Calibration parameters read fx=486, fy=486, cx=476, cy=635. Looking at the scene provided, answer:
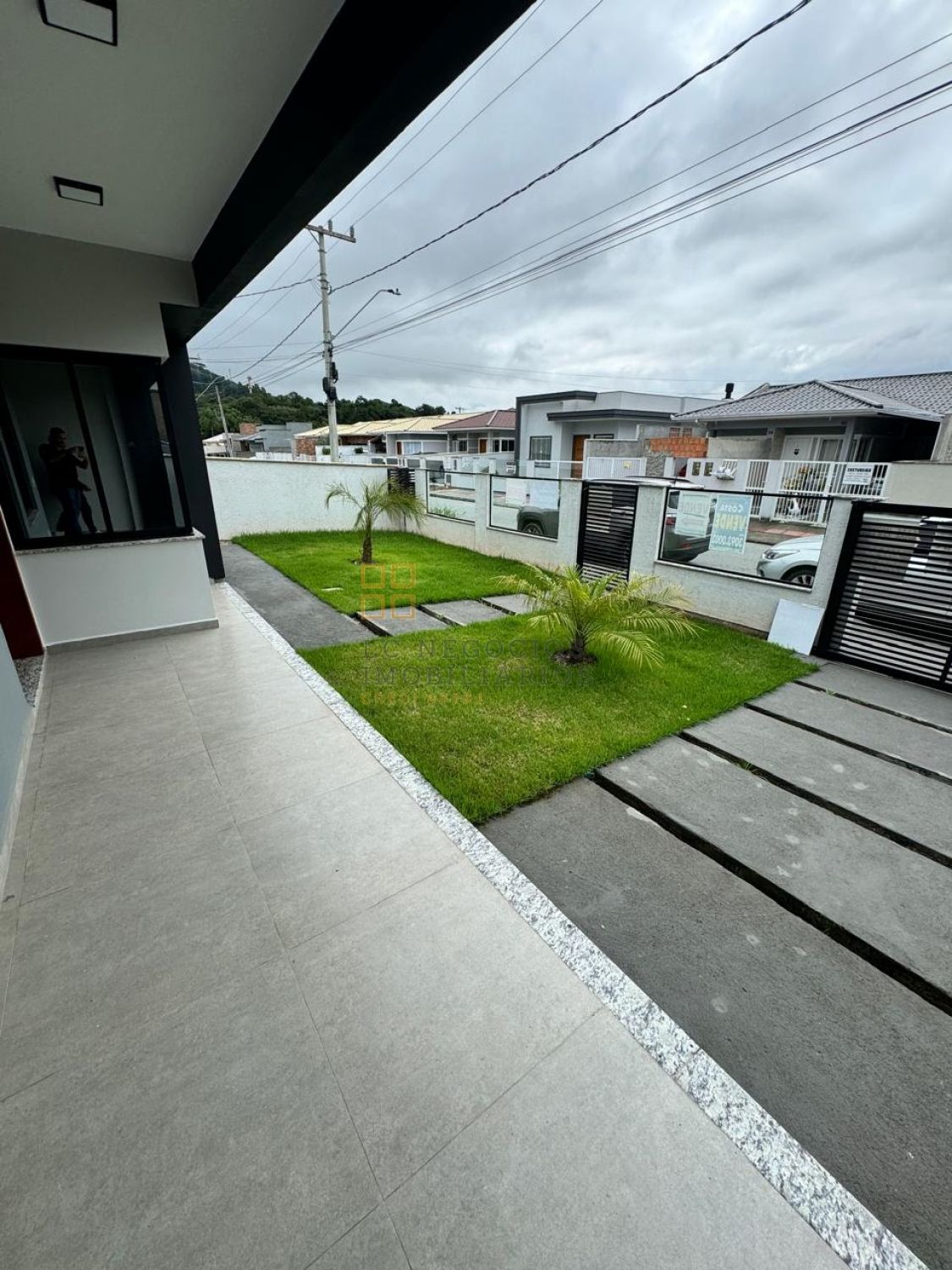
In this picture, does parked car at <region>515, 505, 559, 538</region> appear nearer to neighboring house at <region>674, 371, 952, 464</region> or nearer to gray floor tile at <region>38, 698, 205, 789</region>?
gray floor tile at <region>38, 698, 205, 789</region>

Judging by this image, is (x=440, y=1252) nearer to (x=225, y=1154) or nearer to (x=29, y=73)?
(x=225, y=1154)

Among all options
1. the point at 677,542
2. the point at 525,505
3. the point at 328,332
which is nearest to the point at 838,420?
the point at 525,505

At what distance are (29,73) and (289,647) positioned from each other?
3.24m

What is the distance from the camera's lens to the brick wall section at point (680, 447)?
1770cm

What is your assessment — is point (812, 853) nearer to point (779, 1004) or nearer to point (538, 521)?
point (779, 1004)

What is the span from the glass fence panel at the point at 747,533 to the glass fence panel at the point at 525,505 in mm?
2005

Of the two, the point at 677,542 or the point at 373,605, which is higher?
the point at 677,542

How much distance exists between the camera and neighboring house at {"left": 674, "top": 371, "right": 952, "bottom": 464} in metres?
13.5

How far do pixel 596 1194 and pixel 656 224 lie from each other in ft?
33.6

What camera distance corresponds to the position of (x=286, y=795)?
2.34 meters

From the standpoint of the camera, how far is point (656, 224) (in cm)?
750

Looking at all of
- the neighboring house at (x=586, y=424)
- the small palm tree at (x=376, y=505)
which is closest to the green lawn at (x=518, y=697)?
the small palm tree at (x=376, y=505)

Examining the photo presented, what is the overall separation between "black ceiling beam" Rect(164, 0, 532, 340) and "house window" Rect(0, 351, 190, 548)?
2.12 metres

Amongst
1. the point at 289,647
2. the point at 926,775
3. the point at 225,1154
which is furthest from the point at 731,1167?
the point at 289,647
